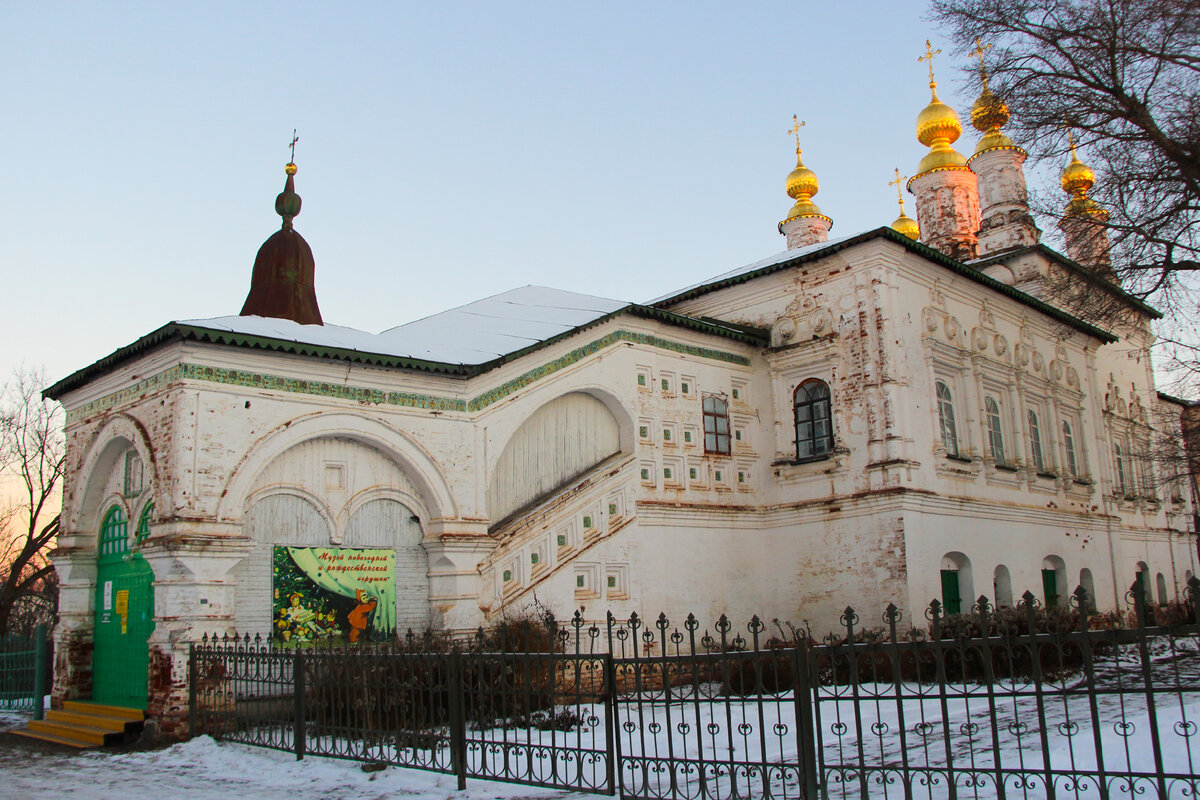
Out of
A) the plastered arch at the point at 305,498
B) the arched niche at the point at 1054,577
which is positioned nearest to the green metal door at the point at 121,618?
the plastered arch at the point at 305,498

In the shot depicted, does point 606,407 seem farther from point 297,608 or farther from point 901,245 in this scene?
point 297,608

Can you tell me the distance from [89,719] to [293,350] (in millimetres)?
4498

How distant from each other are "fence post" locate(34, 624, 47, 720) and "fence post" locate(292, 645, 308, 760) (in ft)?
16.4

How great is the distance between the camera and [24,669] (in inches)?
513

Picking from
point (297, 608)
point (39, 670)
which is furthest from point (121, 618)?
point (297, 608)

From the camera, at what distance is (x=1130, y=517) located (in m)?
21.6

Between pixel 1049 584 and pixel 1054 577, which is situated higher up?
pixel 1054 577

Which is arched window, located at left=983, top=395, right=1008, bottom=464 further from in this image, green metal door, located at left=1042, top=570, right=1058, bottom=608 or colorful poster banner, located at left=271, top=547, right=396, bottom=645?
colorful poster banner, located at left=271, top=547, right=396, bottom=645

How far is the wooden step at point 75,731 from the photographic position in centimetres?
1009

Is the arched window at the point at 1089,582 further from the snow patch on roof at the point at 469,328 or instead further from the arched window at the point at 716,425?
the snow patch on roof at the point at 469,328

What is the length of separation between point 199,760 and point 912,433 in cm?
1051

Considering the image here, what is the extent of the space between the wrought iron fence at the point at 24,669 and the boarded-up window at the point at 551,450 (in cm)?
583

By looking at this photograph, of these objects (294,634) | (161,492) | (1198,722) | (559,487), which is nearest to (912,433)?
(559,487)

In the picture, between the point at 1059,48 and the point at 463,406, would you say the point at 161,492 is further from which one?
the point at 1059,48
